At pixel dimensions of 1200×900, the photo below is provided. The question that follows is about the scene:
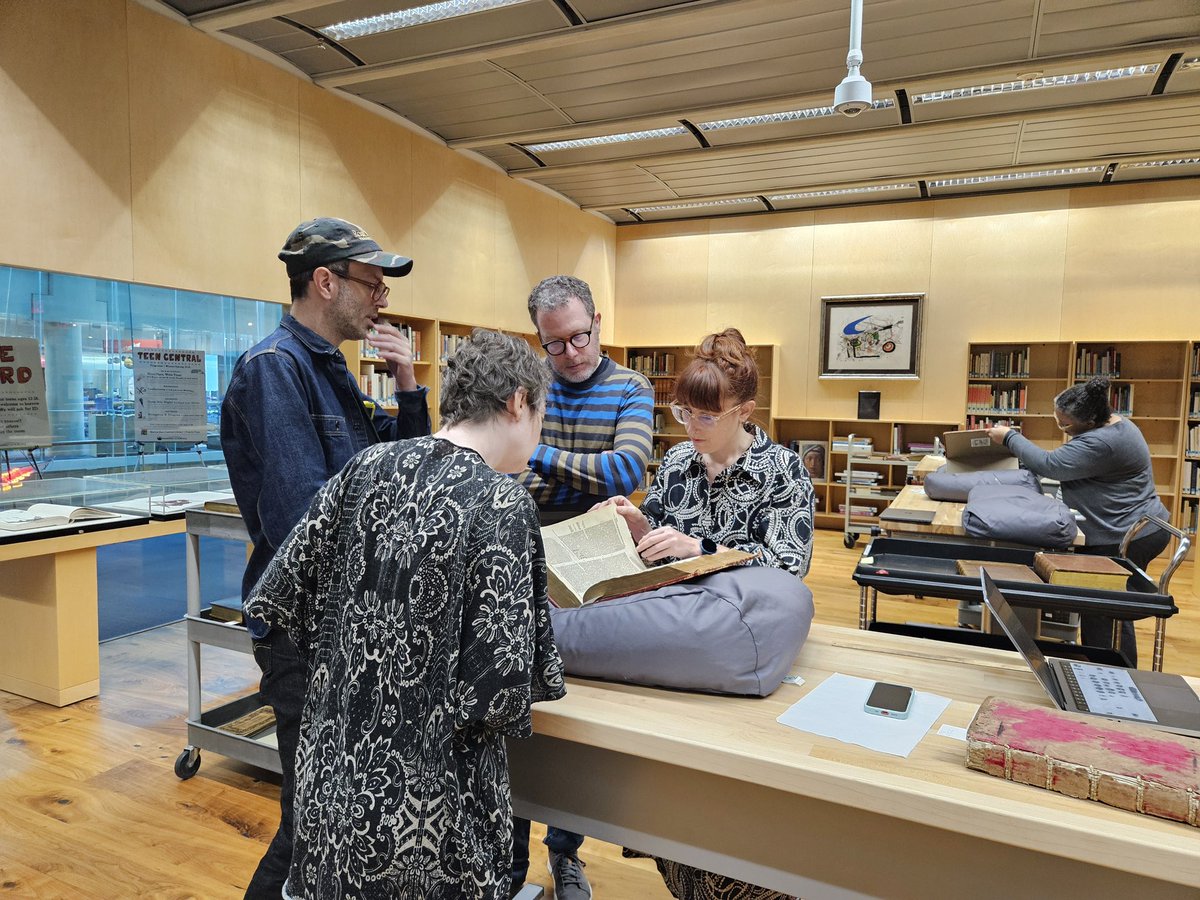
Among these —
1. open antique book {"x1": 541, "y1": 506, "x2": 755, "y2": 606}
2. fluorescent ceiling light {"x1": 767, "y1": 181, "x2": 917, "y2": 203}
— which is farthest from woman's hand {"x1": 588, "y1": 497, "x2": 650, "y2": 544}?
fluorescent ceiling light {"x1": 767, "y1": 181, "x2": 917, "y2": 203}

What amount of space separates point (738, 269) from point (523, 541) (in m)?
8.42

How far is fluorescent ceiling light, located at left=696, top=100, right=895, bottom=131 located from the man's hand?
469cm

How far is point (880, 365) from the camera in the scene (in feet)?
27.2

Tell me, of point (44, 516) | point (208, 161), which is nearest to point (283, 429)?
point (44, 516)

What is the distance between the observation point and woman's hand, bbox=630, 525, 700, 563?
1549 mm

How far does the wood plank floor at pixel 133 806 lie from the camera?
227 centimetres

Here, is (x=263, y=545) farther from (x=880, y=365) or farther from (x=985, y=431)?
(x=880, y=365)

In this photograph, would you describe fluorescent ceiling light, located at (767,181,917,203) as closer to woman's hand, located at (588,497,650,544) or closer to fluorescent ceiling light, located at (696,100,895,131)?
fluorescent ceiling light, located at (696,100,895,131)

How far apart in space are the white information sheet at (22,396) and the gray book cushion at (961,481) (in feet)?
16.2

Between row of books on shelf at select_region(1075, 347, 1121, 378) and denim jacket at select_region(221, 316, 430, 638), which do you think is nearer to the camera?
denim jacket at select_region(221, 316, 430, 638)

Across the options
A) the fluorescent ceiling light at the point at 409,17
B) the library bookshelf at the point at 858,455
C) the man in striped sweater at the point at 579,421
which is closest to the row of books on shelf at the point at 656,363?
the library bookshelf at the point at 858,455

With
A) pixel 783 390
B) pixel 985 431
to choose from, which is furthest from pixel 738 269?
pixel 985 431

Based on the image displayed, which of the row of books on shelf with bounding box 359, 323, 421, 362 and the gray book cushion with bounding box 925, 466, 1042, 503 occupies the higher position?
the row of books on shelf with bounding box 359, 323, 421, 362

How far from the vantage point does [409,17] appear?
4324 mm
